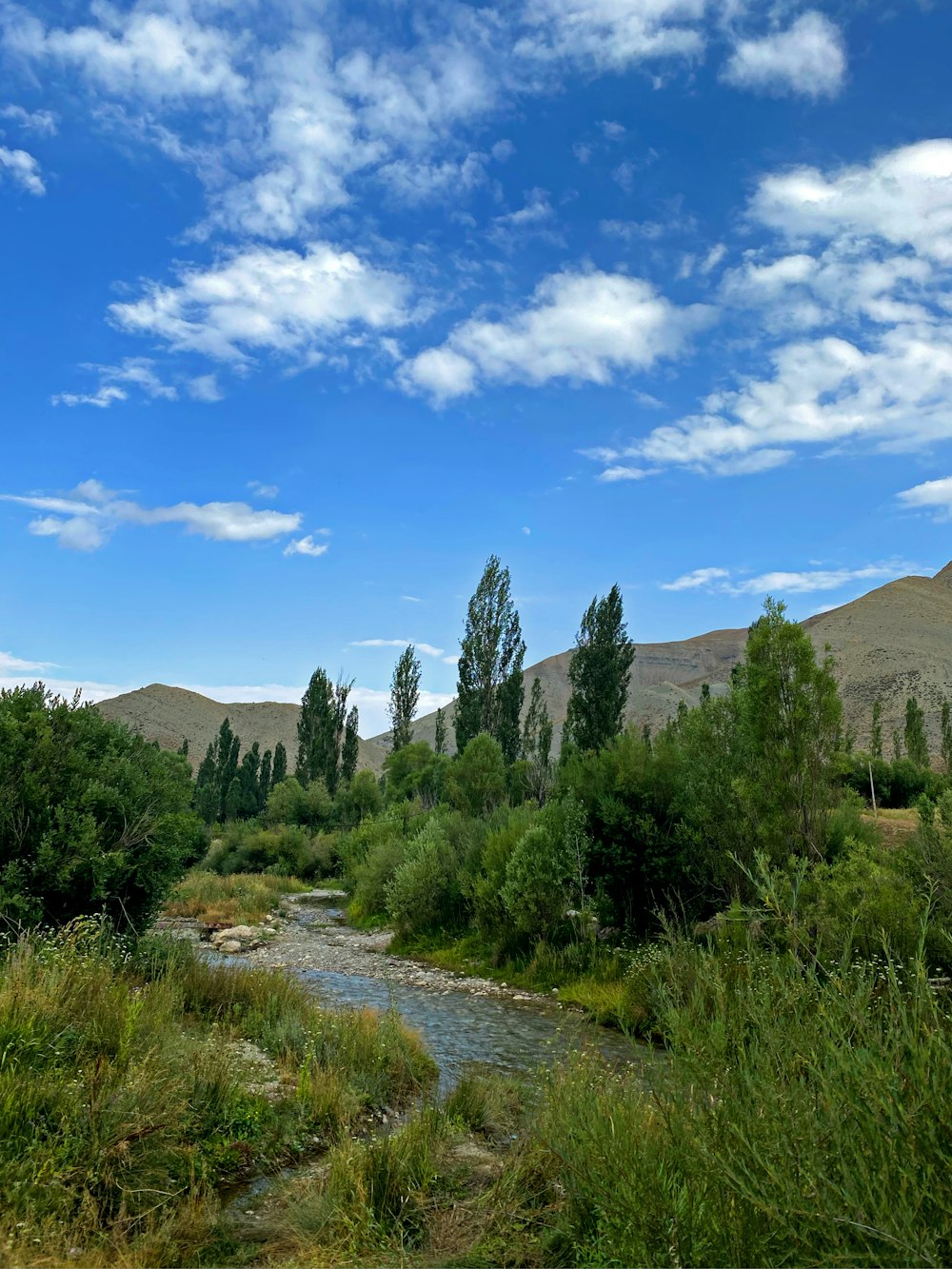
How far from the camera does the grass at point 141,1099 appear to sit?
4629 mm

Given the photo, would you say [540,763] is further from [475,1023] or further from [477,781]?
[475,1023]

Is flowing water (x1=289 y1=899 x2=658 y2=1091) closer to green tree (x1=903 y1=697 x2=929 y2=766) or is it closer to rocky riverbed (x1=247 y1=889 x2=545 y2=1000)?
rocky riverbed (x1=247 y1=889 x2=545 y2=1000)

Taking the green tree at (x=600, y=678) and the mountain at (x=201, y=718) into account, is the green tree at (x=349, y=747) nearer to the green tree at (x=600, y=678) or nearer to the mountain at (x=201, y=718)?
Result: the green tree at (x=600, y=678)

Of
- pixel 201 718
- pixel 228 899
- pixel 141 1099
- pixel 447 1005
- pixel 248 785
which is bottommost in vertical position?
pixel 228 899

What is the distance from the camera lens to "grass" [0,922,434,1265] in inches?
182

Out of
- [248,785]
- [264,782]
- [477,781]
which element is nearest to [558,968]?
[477,781]

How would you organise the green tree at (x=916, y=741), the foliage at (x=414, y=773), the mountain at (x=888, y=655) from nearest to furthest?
the foliage at (x=414, y=773)
the green tree at (x=916, y=741)
the mountain at (x=888, y=655)

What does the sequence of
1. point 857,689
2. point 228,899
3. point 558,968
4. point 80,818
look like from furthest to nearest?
point 857,689
point 228,899
point 558,968
point 80,818

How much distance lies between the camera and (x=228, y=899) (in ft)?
94.6

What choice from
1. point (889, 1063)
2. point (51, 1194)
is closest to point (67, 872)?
point (51, 1194)

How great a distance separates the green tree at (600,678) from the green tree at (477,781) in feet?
16.5

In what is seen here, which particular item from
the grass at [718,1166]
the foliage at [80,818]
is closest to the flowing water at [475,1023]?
the grass at [718,1166]

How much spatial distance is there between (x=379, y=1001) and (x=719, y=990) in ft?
38.0

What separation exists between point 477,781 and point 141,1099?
88.4 feet
